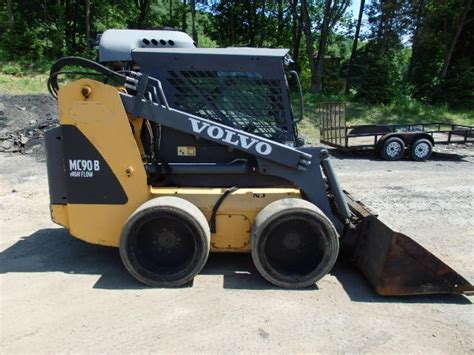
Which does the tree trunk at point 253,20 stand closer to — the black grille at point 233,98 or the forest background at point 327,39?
the forest background at point 327,39

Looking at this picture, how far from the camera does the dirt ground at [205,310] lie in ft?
11.7

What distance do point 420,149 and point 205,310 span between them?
10734mm

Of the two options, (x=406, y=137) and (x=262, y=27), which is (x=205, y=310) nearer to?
(x=406, y=137)

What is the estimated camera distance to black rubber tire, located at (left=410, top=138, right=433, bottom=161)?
12953mm

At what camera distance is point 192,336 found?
11.9 feet

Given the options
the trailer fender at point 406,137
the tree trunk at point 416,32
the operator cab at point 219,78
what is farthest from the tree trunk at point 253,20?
the operator cab at point 219,78

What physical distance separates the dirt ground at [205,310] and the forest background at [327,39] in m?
13.6

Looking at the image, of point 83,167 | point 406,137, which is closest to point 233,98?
point 83,167

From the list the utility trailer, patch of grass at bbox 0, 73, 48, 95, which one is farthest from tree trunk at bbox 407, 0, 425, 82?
patch of grass at bbox 0, 73, 48, 95

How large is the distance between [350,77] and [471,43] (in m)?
8.06

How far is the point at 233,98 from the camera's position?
16.3ft

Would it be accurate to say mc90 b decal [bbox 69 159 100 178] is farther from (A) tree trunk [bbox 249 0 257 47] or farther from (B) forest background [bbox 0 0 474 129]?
(A) tree trunk [bbox 249 0 257 47]

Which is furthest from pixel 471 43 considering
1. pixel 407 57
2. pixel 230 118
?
pixel 230 118

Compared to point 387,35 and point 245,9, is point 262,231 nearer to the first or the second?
point 387,35
